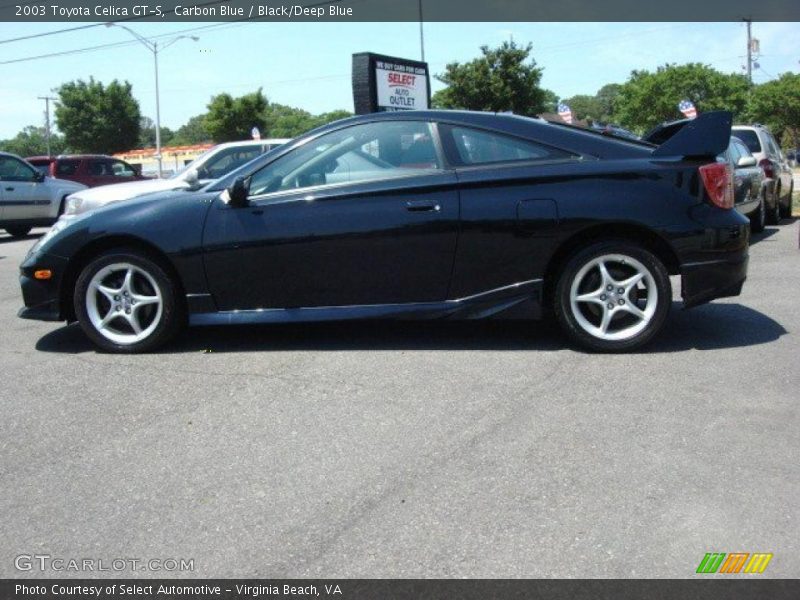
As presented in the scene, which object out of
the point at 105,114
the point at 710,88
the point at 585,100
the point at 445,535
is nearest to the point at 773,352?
the point at 445,535

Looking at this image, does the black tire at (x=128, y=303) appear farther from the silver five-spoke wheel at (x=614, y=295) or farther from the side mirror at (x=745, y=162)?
the side mirror at (x=745, y=162)

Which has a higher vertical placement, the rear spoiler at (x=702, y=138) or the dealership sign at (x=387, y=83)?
the dealership sign at (x=387, y=83)

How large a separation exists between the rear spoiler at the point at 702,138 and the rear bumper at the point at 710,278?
67 centimetres

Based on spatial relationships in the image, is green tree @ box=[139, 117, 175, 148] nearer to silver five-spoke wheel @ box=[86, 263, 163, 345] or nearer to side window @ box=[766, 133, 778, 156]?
side window @ box=[766, 133, 778, 156]

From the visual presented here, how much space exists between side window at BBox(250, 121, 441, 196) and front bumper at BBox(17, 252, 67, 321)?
1.39 metres

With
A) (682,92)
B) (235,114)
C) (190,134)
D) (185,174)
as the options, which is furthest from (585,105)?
(185,174)

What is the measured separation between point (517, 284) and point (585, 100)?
166 metres

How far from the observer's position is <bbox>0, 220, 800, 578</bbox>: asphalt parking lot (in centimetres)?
293

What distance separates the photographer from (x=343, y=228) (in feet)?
17.5

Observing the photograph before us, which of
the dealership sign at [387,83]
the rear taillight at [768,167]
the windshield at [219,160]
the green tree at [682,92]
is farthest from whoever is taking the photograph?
the green tree at [682,92]

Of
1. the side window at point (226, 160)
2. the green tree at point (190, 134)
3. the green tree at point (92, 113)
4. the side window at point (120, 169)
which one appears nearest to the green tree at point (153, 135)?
the green tree at point (190, 134)
